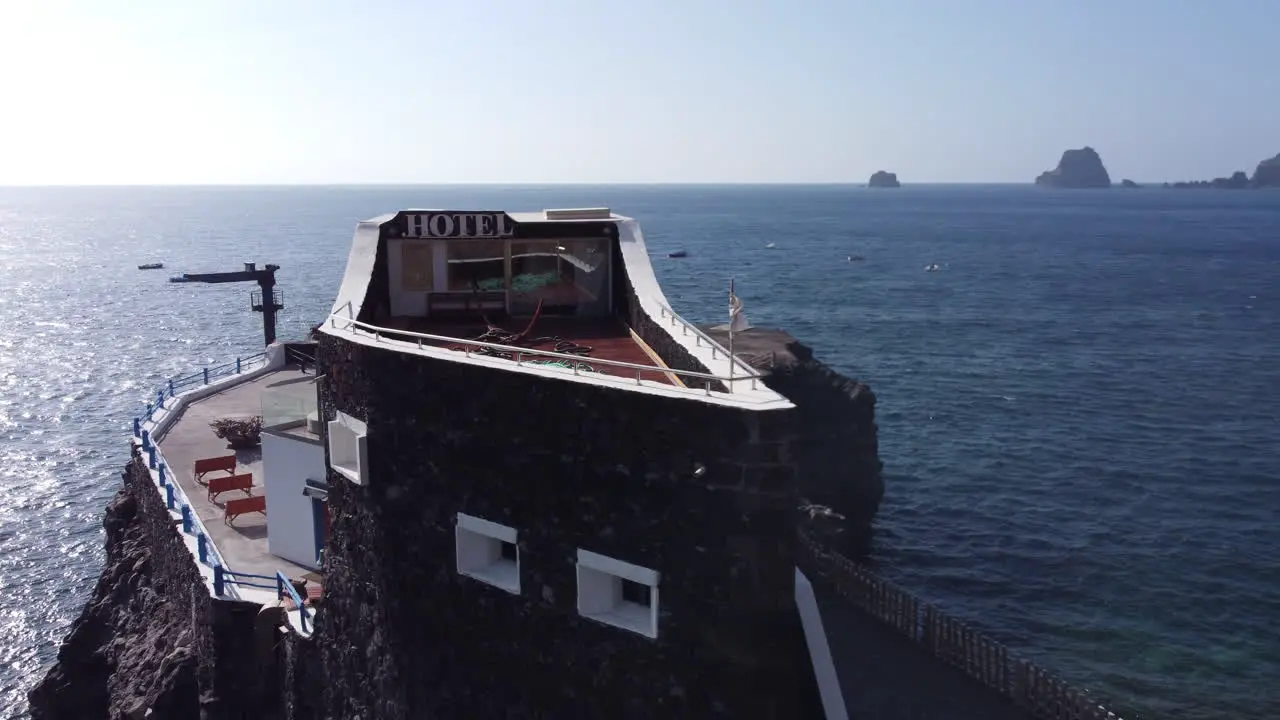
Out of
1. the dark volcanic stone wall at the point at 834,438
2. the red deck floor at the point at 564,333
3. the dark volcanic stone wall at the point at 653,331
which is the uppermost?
the dark volcanic stone wall at the point at 653,331

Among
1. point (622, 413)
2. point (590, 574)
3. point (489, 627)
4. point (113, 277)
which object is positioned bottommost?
point (113, 277)

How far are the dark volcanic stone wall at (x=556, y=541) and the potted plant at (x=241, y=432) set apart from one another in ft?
55.6

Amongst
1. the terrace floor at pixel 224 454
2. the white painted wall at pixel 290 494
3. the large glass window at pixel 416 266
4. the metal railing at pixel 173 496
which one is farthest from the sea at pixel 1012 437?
the large glass window at pixel 416 266

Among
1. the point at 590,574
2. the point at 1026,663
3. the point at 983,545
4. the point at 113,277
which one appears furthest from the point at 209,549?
the point at 113,277

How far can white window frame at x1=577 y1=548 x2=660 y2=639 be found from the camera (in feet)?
37.7

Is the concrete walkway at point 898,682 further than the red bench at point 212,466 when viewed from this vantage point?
No

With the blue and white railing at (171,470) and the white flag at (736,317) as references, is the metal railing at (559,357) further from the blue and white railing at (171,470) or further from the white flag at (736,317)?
the blue and white railing at (171,470)

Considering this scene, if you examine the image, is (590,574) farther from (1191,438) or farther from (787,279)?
(787,279)

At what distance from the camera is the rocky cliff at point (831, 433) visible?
4372 centimetres

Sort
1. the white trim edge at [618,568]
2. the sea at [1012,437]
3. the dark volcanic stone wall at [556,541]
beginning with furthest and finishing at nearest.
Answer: the sea at [1012,437] < the white trim edge at [618,568] < the dark volcanic stone wall at [556,541]

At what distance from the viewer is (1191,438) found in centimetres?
5378

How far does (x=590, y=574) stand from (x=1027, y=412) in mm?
52498

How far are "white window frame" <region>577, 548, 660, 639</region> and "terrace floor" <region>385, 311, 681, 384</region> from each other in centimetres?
365

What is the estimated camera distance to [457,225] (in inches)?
814
